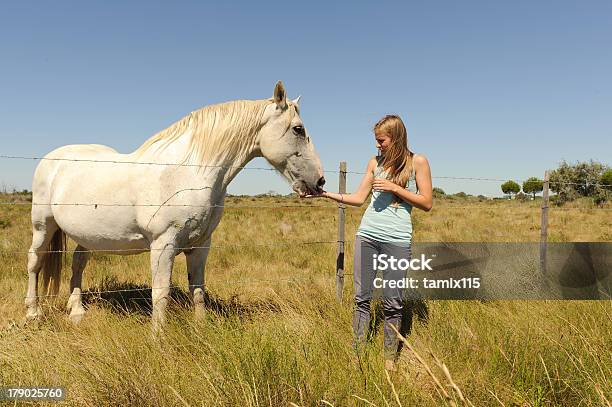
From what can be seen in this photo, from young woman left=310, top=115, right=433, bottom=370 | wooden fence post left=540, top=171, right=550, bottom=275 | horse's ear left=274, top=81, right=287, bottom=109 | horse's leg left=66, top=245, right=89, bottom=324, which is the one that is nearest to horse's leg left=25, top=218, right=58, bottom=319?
horse's leg left=66, top=245, right=89, bottom=324

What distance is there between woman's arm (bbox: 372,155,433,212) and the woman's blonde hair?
0.24ft

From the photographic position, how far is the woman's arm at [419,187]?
272 centimetres

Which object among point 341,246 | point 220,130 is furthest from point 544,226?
point 220,130

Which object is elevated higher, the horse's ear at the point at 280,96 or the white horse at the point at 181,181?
the horse's ear at the point at 280,96

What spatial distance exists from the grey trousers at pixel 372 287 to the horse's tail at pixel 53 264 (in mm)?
3589

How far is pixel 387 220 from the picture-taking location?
286 cm

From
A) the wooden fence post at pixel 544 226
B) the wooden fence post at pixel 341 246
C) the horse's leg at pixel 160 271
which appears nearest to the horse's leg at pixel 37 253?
the horse's leg at pixel 160 271

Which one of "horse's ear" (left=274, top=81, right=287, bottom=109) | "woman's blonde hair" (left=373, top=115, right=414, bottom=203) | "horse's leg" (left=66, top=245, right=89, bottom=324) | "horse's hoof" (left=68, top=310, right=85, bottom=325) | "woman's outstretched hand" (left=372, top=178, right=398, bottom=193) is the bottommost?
"horse's hoof" (left=68, top=310, right=85, bottom=325)

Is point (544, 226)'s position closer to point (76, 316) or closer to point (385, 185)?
point (385, 185)

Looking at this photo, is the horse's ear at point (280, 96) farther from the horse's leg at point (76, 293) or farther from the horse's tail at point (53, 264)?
the horse's tail at point (53, 264)

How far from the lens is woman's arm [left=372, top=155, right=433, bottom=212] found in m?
2.72

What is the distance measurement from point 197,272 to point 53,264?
2.06 metres

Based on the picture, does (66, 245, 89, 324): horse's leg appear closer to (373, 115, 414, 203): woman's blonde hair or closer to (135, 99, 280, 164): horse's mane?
(135, 99, 280, 164): horse's mane

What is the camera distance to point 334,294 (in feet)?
14.7
